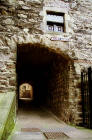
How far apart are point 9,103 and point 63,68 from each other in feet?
8.56

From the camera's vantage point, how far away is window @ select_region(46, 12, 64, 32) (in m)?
5.77

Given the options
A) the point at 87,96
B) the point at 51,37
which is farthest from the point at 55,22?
the point at 87,96

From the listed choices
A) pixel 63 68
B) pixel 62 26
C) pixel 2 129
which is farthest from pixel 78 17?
pixel 2 129

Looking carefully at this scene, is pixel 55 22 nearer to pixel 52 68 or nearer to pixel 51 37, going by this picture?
pixel 51 37

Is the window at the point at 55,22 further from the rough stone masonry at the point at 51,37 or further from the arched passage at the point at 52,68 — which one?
the arched passage at the point at 52,68

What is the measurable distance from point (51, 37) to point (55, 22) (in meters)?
0.64

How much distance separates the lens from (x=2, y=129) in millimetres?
2869

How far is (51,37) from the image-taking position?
555cm

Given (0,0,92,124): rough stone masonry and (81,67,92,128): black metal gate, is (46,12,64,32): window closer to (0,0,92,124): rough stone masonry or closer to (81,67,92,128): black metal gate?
(0,0,92,124): rough stone masonry

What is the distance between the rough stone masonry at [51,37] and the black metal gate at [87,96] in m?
0.15

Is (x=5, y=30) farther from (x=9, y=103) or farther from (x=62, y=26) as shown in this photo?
(x=9, y=103)

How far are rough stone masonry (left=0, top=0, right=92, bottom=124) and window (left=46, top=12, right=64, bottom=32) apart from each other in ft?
0.48

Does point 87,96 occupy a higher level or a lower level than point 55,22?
lower

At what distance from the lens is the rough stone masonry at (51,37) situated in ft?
16.8
